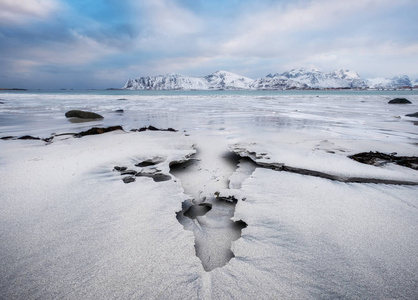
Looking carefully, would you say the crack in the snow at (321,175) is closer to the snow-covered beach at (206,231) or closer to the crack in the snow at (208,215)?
the snow-covered beach at (206,231)

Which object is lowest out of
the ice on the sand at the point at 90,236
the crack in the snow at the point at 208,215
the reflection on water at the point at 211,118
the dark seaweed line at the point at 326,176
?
the reflection on water at the point at 211,118

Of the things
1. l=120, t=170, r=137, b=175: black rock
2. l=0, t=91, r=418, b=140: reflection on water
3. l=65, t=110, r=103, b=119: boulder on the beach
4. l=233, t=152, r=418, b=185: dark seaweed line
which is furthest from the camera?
l=65, t=110, r=103, b=119: boulder on the beach

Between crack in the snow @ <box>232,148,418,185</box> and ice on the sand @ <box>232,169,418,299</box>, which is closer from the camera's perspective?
ice on the sand @ <box>232,169,418,299</box>

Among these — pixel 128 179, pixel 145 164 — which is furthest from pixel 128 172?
pixel 145 164

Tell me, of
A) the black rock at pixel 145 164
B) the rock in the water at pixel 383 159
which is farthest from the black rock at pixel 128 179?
the rock in the water at pixel 383 159

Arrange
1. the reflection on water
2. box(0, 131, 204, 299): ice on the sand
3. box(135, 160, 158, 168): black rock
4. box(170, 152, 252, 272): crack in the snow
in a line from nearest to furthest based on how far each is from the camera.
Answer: box(0, 131, 204, 299): ice on the sand, box(170, 152, 252, 272): crack in the snow, box(135, 160, 158, 168): black rock, the reflection on water

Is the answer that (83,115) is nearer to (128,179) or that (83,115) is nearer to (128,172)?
(128,172)

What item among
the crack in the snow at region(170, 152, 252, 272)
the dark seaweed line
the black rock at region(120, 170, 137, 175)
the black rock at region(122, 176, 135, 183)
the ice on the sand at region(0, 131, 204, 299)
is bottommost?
the crack in the snow at region(170, 152, 252, 272)

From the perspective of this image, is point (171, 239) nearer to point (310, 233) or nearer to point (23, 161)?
point (310, 233)

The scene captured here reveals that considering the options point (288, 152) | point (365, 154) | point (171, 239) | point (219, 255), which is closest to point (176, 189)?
point (171, 239)

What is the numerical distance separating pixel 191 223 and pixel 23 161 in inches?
114

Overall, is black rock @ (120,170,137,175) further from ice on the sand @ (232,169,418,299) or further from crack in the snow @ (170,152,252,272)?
ice on the sand @ (232,169,418,299)

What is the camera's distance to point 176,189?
2314 mm

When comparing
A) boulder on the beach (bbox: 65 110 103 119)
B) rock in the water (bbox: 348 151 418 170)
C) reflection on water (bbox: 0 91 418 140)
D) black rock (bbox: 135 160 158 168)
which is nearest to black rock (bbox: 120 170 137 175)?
black rock (bbox: 135 160 158 168)
